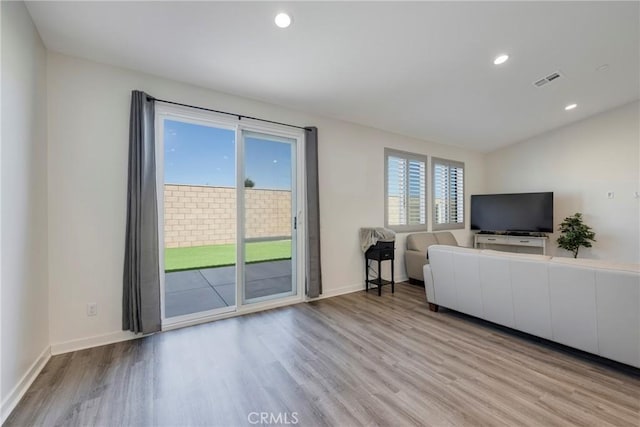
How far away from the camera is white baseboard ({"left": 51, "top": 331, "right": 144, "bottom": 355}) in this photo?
90.4 inches

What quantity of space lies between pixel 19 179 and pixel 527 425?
3507 millimetres

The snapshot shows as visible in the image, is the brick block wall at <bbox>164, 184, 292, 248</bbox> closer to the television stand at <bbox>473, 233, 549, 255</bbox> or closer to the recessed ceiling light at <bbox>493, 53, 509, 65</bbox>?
the recessed ceiling light at <bbox>493, 53, 509, 65</bbox>

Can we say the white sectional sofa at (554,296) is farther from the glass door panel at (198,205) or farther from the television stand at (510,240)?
the television stand at (510,240)

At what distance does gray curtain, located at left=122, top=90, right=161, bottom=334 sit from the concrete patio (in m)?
0.45

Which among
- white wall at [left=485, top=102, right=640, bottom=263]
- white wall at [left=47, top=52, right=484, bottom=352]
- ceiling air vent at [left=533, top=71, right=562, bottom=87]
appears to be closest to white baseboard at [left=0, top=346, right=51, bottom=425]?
white wall at [left=47, top=52, right=484, bottom=352]

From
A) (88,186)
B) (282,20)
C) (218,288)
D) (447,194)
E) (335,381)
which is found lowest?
(335,381)

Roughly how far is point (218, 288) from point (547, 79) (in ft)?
17.4

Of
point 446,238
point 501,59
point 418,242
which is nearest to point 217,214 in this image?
point 418,242

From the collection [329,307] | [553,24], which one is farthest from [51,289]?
[553,24]

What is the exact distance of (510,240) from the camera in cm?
555

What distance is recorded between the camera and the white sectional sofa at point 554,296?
1.92 m

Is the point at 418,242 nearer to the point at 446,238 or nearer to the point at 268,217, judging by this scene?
the point at 446,238

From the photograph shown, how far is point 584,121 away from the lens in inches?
200

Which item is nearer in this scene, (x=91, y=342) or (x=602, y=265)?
(x=602, y=265)
